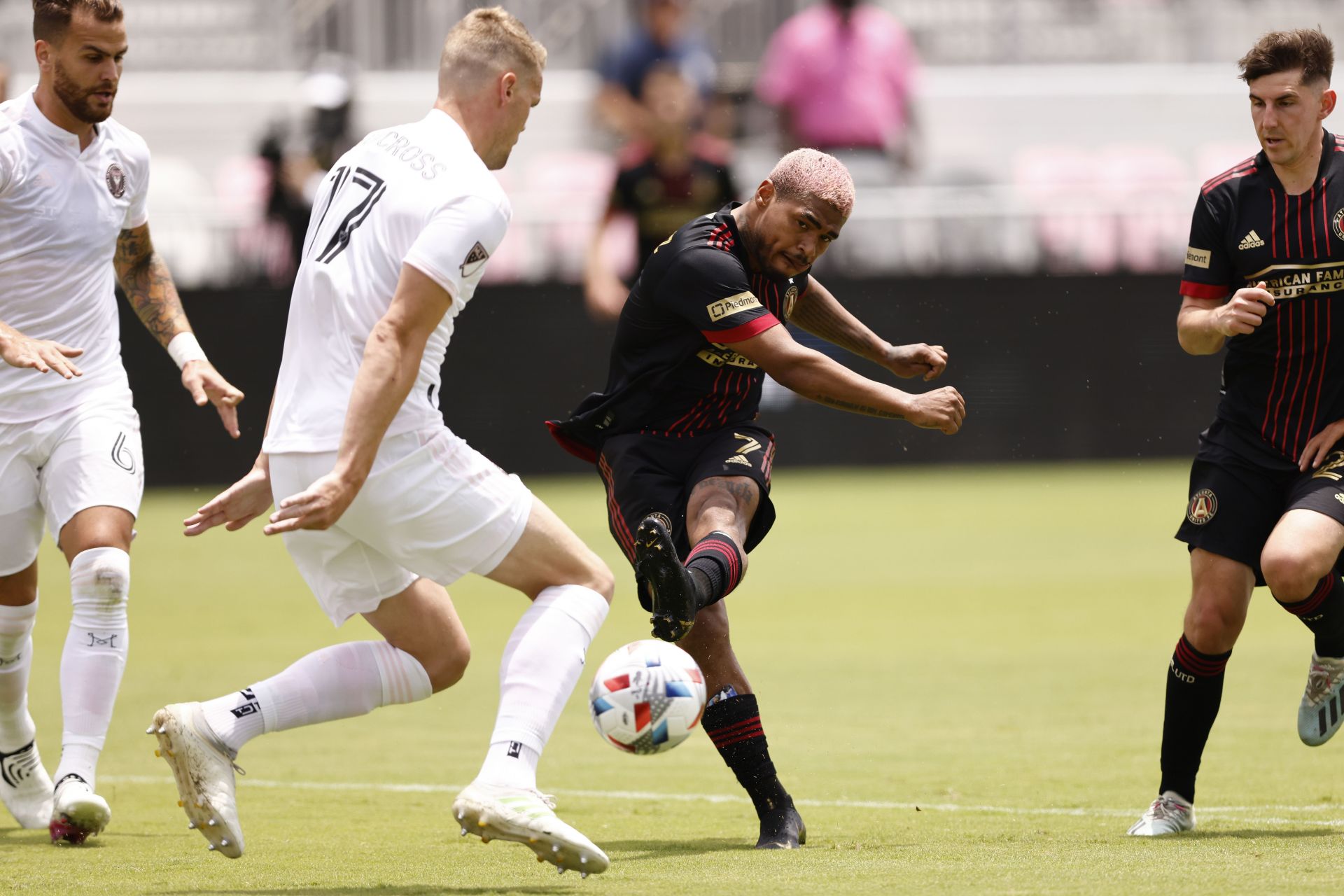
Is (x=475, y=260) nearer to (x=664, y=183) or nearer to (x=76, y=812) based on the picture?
(x=76, y=812)

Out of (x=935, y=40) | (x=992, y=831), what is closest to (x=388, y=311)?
(x=992, y=831)

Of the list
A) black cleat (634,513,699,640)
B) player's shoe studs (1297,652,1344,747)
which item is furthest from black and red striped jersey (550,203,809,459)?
player's shoe studs (1297,652,1344,747)

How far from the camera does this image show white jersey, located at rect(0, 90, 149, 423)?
6.03 meters

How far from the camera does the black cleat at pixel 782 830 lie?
5527 mm

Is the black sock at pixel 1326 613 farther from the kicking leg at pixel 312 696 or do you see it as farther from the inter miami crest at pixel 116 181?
the inter miami crest at pixel 116 181

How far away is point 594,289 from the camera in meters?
11.2

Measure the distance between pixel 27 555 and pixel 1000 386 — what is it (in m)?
13.6

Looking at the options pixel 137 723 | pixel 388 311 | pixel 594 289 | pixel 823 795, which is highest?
pixel 388 311

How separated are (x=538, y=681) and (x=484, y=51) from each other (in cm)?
171

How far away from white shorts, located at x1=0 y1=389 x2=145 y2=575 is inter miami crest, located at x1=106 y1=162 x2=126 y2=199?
67 centimetres

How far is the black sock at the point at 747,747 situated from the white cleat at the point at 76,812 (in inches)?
74.5

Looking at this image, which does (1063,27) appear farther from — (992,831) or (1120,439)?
(992,831)

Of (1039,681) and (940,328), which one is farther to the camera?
(940,328)

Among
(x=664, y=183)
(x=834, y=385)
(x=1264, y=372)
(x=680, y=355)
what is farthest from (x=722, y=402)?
(x=664, y=183)
